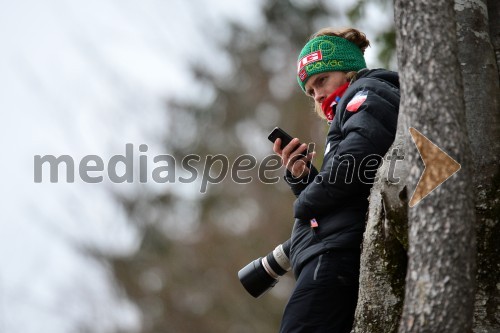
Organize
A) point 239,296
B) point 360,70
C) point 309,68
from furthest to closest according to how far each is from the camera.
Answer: point 239,296 < point 309,68 < point 360,70

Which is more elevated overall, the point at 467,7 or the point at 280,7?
the point at 280,7

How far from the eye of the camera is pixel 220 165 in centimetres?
2103

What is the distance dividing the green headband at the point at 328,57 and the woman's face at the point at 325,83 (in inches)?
1.1

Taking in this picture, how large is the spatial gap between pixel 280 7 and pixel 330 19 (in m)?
2.32

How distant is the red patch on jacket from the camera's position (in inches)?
144

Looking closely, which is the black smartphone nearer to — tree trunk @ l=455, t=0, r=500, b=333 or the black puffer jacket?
the black puffer jacket

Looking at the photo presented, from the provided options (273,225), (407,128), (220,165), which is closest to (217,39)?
(220,165)

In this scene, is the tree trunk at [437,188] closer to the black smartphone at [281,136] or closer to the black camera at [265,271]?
the black smartphone at [281,136]

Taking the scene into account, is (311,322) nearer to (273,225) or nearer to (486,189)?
(486,189)

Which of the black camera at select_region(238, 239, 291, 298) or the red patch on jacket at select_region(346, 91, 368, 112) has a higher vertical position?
the red patch on jacket at select_region(346, 91, 368, 112)

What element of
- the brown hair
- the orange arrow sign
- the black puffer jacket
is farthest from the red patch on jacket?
the orange arrow sign

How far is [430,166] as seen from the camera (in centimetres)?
276

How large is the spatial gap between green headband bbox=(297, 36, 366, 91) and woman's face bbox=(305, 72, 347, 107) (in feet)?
0.09

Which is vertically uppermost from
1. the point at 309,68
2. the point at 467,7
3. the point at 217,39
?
the point at 217,39
